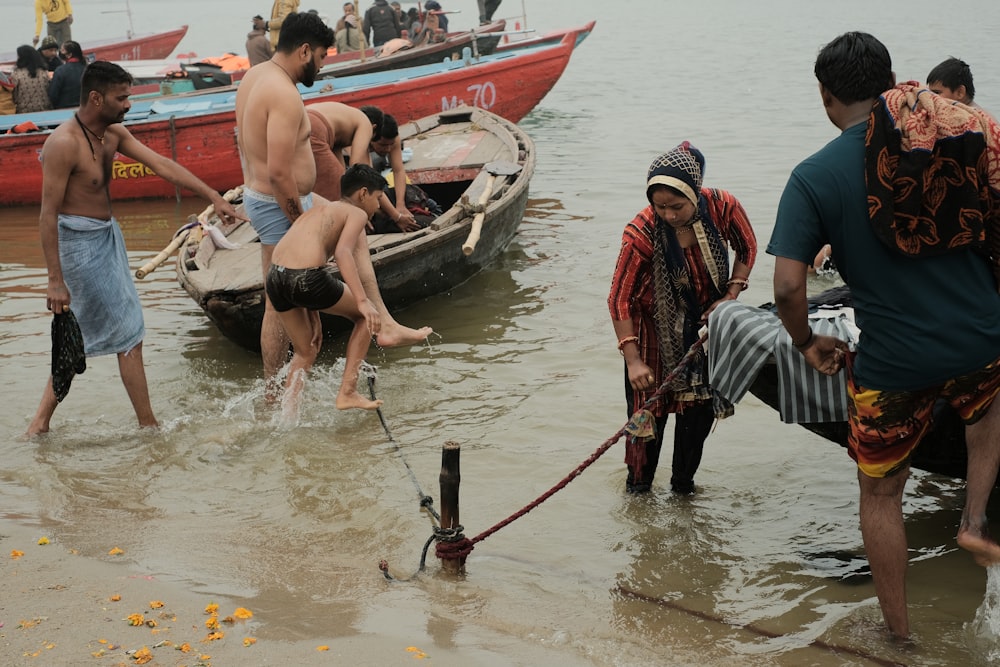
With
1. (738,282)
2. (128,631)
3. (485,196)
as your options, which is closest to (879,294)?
(738,282)

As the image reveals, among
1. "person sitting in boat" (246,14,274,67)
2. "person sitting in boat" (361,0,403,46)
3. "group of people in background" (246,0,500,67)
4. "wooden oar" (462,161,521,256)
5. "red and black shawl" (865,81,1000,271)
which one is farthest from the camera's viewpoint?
"person sitting in boat" (361,0,403,46)

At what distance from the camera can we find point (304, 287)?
536 centimetres

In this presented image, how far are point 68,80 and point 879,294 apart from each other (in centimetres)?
1302

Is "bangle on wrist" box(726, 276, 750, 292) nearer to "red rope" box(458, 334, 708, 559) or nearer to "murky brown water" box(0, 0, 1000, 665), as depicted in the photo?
"red rope" box(458, 334, 708, 559)

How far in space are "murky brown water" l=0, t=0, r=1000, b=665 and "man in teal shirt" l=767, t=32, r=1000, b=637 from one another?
2.76ft

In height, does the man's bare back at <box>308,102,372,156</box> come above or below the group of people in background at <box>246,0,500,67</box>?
below

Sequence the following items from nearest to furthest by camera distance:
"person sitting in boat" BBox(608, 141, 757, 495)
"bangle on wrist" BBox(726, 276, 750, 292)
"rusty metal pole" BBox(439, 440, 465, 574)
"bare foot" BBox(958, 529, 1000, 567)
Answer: "bare foot" BBox(958, 529, 1000, 567) < "rusty metal pole" BBox(439, 440, 465, 574) < "person sitting in boat" BBox(608, 141, 757, 495) < "bangle on wrist" BBox(726, 276, 750, 292)

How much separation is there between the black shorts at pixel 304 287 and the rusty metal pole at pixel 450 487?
5.99 ft

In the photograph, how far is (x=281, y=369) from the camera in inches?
243

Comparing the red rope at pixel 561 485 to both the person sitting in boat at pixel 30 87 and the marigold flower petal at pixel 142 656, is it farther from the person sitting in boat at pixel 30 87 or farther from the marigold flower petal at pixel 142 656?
the person sitting in boat at pixel 30 87

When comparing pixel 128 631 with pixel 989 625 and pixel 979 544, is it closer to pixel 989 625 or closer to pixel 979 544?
pixel 979 544

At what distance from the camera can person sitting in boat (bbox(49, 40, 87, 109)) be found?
1355 cm

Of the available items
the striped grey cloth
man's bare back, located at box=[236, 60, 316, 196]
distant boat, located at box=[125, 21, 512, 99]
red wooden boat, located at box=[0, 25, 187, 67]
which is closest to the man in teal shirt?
the striped grey cloth

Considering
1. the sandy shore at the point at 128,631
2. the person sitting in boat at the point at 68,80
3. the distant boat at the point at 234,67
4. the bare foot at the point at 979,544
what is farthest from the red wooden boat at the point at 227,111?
the bare foot at the point at 979,544
